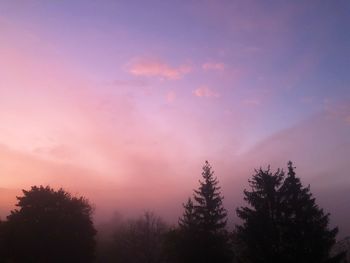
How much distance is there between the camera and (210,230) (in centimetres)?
3778

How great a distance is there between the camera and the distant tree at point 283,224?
94.9 ft

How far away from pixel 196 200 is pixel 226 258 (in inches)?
262

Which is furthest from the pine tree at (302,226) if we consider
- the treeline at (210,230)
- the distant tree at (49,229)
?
the distant tree at (49,229)

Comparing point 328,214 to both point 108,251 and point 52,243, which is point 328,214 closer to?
point 52,243

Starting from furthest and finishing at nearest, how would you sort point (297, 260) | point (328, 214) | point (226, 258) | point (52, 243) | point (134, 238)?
point (134, 238), point (52, 243), point (226, 258), point (328, 214), point (297, 260)

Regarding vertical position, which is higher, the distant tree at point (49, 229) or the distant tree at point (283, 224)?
the distant tree at point (49, 229)

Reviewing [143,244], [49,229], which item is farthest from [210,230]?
[143,244]

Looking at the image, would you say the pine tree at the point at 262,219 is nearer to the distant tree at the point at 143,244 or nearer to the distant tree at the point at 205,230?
the distant tree at the point at 205,230

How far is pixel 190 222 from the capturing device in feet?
127

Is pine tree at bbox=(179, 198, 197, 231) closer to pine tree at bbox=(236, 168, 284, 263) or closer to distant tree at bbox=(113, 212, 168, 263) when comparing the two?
pine tree at bbox=(236, 168, 284, 263)

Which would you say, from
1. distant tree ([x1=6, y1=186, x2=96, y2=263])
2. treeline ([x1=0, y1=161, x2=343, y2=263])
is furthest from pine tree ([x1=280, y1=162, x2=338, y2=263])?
distant tree ([x1=6, y1=186, x2=96, y2=263])

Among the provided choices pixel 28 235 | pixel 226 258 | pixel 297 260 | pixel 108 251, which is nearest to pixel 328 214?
pixel 297 260

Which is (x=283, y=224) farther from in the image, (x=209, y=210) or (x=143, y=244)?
(x=143, y=244)

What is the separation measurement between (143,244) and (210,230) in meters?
33.9
